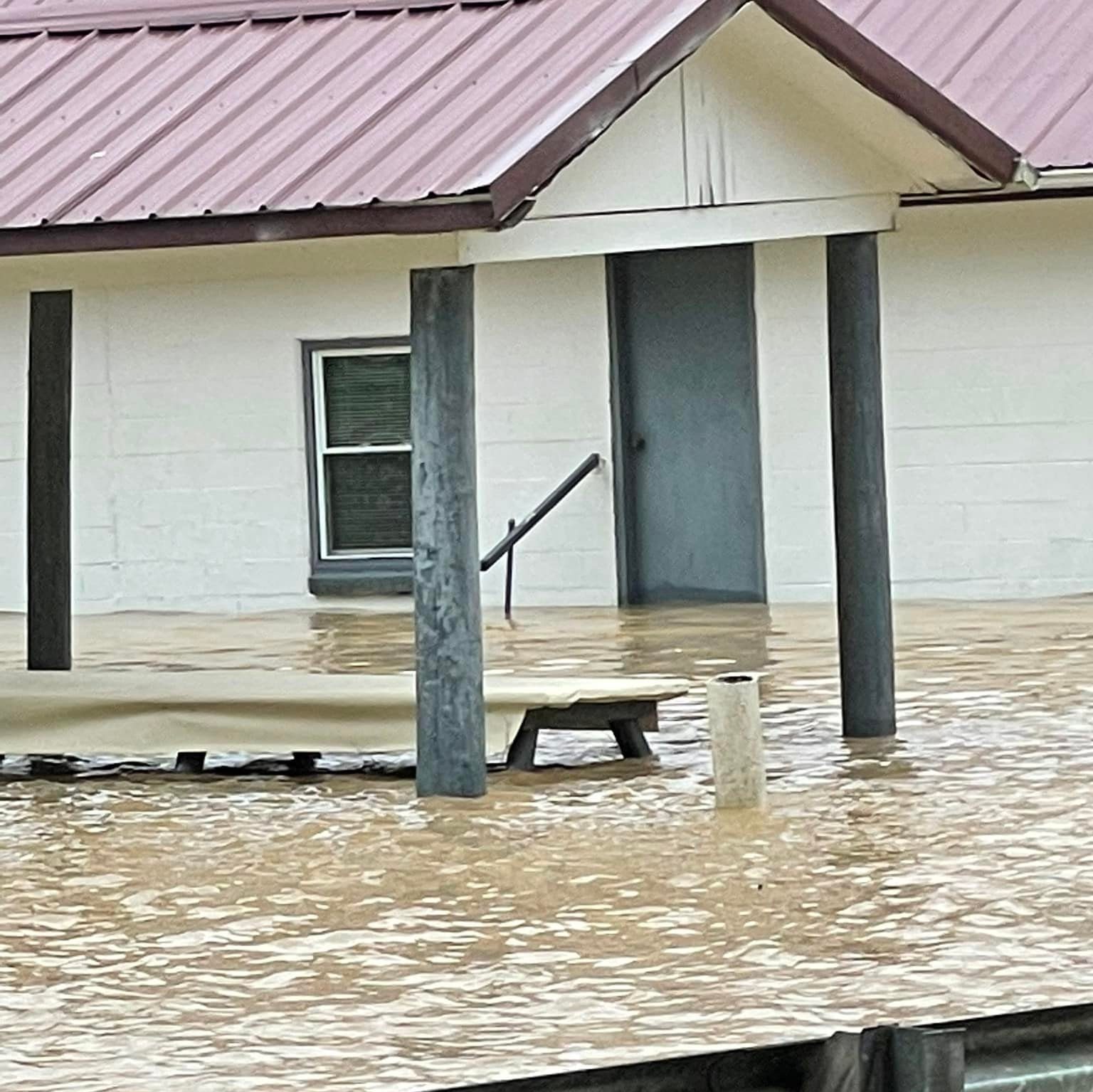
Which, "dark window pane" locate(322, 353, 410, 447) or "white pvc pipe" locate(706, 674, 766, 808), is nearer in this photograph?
"white pvc pipe" locate(706, 674, 766, 808)

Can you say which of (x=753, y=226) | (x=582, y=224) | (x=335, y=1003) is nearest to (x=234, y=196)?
(x=582, y=224)

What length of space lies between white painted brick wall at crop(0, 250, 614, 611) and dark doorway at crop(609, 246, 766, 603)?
0.21 meters

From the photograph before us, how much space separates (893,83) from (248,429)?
33.0 ft

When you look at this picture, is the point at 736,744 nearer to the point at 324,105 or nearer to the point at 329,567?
the point at 324,105

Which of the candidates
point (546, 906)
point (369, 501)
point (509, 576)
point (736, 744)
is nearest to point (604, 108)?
point (736, 744)

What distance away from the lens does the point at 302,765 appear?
1182 cm

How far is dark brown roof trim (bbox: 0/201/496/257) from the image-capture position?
9891mm

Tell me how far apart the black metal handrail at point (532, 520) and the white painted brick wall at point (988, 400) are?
5.32ft

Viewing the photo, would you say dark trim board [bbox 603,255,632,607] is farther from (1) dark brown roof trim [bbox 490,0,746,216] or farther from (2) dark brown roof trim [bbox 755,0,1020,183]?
(1) dark brown roof trim [bbox 490,0,746,216]

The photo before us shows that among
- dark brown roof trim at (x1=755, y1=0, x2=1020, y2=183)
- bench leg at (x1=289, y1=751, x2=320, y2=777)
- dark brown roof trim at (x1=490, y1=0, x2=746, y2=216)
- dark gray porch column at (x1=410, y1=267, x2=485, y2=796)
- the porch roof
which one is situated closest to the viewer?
dark brown roof trim at (x1=490, y1=0, x2=746, y2=216)

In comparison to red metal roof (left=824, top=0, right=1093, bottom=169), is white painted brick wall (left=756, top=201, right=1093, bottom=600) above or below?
below

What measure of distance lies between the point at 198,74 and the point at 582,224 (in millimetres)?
1951

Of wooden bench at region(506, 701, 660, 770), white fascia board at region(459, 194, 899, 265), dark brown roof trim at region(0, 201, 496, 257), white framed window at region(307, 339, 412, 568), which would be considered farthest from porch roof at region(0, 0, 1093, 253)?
white framed window at region(307, 339, 412, 568)

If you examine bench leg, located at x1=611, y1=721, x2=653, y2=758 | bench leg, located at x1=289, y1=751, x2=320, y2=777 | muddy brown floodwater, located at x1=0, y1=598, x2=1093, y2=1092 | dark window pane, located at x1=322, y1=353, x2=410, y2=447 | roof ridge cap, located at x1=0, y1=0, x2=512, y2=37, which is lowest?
muddy brown floodwater, located at x1=0, y1=598, x2=1093, y2=1092
